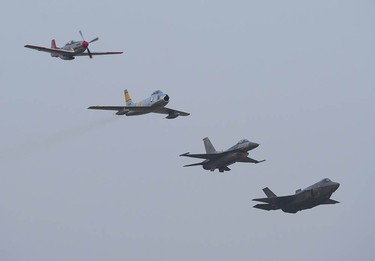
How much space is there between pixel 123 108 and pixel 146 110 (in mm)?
3509

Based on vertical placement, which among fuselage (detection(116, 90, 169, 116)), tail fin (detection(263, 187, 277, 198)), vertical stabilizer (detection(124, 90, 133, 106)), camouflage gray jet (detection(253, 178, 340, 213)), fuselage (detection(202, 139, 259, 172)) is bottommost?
camouflage gray jet (detection(253, 178, 340, 213))

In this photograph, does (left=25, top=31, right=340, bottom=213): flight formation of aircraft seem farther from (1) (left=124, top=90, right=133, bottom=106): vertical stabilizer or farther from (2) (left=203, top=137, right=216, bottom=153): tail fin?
(2) (left=203, top=137, right=216, bottom=153): tail fin

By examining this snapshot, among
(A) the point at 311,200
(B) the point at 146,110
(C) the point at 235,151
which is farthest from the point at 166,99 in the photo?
(A) the point at 311,200

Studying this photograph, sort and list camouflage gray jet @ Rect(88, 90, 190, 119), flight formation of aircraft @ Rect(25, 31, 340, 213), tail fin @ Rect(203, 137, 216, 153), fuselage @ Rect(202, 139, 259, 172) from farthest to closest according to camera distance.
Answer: tail fin @ Rect(203, 137, 216, 153) → fuselage @ Rect(202, 139, 259, 172) → flight formation of aircraft @ Rect(25, 31, 340, 213) → camouflage gray jet @ Rect(88, 90, 190, 119)

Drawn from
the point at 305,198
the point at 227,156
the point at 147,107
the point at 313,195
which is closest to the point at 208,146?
the point at 227,156

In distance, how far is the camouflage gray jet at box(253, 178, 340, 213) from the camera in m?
149

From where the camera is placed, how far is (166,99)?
140 meters

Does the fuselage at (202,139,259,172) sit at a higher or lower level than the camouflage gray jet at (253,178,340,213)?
higher

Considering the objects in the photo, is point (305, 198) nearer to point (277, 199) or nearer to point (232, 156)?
point (277, 199)

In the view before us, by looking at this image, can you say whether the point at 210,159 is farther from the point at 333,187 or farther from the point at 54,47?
the point at 54,47

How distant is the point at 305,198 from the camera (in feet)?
494

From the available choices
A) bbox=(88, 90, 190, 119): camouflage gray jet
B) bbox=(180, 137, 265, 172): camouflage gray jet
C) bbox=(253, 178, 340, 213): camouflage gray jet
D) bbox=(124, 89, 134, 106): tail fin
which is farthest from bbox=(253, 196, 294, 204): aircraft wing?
bbox=(124, 89, 134, 106): tail fin

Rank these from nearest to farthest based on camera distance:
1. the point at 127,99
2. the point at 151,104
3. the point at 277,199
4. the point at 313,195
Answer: the point at 151,104 → the point at 313,195 → the point at 277,199 → the point at 127,99

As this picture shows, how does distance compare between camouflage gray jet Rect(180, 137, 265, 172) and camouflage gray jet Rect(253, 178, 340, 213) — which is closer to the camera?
camouflage gray jet Rect(253, 178, 340, 213)
